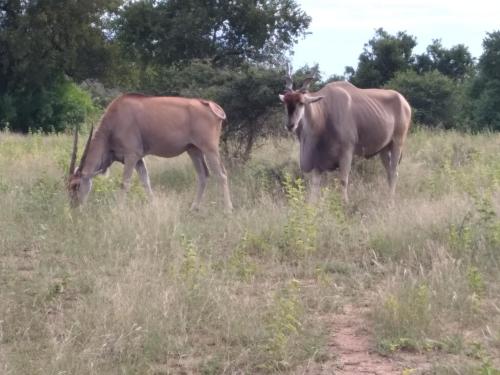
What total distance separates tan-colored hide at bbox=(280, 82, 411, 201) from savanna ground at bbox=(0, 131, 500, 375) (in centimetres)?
67

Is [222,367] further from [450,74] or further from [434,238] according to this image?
[450,74]

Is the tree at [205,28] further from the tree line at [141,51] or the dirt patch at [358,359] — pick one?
the dirt patch at [358,359]

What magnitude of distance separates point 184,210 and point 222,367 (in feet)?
16.2

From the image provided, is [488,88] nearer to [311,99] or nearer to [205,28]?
[205,28]

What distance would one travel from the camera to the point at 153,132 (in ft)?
35.1

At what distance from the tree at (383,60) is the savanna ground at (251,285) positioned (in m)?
28.0

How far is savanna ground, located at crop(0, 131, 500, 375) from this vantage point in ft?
15.7

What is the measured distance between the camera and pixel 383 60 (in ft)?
125

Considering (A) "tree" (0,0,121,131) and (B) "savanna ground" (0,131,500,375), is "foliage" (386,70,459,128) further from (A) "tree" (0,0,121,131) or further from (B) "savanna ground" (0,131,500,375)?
(B) "savanna ground" (0,131,500,375)

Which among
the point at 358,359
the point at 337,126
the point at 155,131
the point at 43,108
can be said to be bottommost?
the point at 43,108

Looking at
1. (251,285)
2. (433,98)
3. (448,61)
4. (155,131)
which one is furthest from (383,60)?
(251,285)

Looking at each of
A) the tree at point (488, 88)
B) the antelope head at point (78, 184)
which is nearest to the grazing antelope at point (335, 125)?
the antelope head at point (78, 184)

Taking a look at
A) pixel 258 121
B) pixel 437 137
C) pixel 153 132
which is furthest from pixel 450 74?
pixel 153 132

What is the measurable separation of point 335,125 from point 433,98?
1975 centimetres
